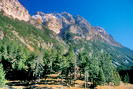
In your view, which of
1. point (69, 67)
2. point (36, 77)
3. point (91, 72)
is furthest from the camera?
point (36, 77)

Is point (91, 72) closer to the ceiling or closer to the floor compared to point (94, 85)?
closer to the ceiling

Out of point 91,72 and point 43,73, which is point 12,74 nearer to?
point 43,73

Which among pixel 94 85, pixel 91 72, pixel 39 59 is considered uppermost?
pixel 39 59

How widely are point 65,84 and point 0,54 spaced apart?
149ft

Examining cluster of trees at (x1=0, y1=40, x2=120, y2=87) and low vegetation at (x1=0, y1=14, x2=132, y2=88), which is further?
low vegetation at (x1=0, y1=14, x2=132, y2=88)

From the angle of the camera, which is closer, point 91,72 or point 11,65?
point 91,72

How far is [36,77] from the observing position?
10031 cm

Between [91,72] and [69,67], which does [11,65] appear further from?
[91,72]

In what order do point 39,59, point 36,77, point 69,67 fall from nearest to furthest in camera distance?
1. point 69,67
2. point 39,59
3. point 36,77

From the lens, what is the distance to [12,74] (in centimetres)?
10119

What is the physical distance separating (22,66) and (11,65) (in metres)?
6.57

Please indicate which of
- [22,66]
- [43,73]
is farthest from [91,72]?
[22,66]

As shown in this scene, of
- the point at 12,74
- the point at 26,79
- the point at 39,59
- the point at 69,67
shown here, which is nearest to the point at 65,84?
the point at 69,67

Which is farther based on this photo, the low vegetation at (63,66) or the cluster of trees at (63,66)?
the low vegetation at (63,66)
